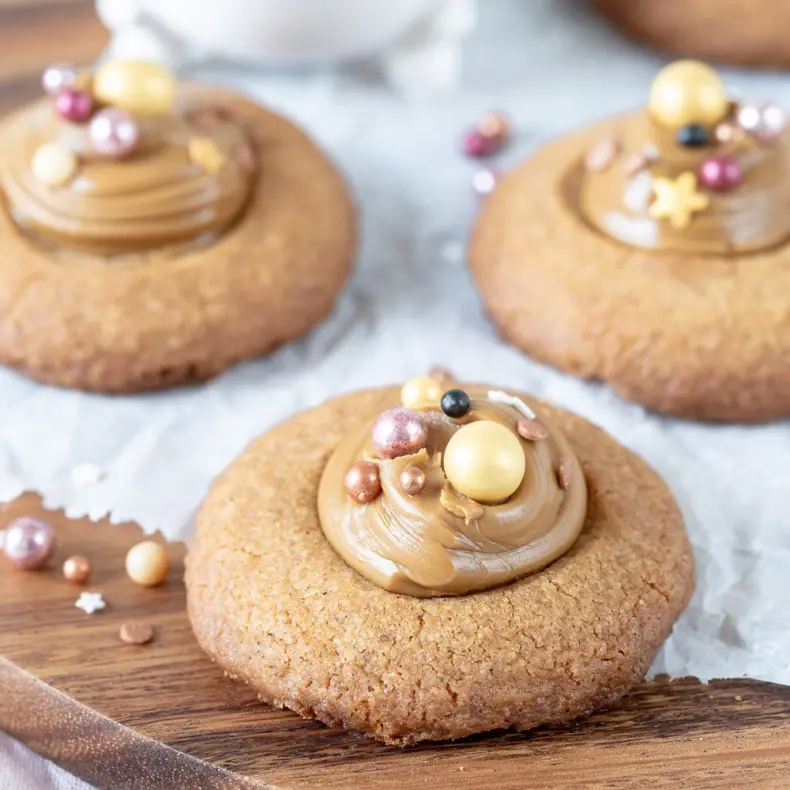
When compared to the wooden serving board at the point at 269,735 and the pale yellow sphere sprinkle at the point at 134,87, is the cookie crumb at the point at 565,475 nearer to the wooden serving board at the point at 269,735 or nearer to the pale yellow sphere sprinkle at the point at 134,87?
the wooden serving board at the point at 269,735

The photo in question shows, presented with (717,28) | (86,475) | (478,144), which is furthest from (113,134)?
(717,28)

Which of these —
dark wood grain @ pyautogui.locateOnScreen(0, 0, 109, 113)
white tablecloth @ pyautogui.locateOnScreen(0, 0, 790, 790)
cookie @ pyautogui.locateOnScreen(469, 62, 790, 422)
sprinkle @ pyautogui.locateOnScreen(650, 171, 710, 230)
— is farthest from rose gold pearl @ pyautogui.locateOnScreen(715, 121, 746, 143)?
dark wood grain @ pyautogui.locateOnScreen(0, 0, 109, 113)

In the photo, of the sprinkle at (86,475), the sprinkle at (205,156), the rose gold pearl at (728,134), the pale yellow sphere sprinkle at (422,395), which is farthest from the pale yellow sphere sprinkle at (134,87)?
the rose gold pearl at (728,134)

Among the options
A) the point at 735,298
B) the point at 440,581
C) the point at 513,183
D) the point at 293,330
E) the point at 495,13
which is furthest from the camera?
the point at 495,13

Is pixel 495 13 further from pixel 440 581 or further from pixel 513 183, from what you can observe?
pixel 440 581

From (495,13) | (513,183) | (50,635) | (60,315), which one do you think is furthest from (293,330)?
(495,13)

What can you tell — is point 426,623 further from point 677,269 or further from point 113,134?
point 113,134

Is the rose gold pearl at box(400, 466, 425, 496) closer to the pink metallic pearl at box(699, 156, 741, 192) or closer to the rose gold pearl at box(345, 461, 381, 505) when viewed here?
the rose gold pearl at box(345, 461, 381, 505)
